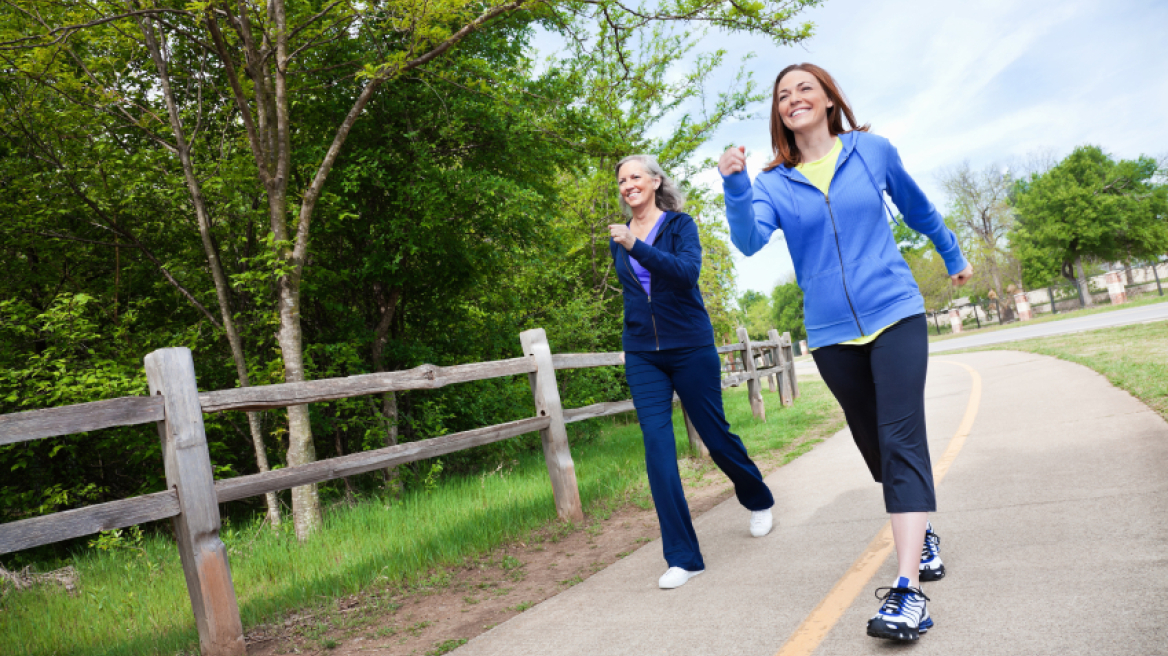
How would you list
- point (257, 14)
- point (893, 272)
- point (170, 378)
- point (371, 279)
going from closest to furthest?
point (893, 272), point (170, 378), point (257, 14), point (371, 279)

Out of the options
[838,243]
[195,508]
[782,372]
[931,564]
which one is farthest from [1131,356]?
[195,508]

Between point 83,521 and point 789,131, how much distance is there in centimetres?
359

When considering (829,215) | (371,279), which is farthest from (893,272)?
(371,279)

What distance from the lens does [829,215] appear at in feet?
10.5

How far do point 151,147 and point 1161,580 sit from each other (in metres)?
10.8

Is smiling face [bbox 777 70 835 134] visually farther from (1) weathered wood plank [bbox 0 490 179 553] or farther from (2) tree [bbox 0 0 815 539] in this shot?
(2) tree [bbox 0 0 815 539]

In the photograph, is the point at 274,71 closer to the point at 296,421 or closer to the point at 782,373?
the point at 296,421

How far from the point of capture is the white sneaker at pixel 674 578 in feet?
12.8

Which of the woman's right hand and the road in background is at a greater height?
the woman's right hand

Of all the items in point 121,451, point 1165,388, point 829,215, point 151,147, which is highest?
point 151,147

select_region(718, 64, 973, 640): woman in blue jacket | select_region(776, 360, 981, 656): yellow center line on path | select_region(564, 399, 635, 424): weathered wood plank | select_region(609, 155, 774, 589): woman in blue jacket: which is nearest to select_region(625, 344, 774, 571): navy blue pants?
select_region(609, 155, 774, 589): woman in blue jacket

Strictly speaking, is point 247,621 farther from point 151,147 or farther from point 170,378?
point 151,147

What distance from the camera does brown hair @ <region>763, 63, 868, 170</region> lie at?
11.1 ft

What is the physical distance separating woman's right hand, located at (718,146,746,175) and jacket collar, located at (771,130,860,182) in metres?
0.34
